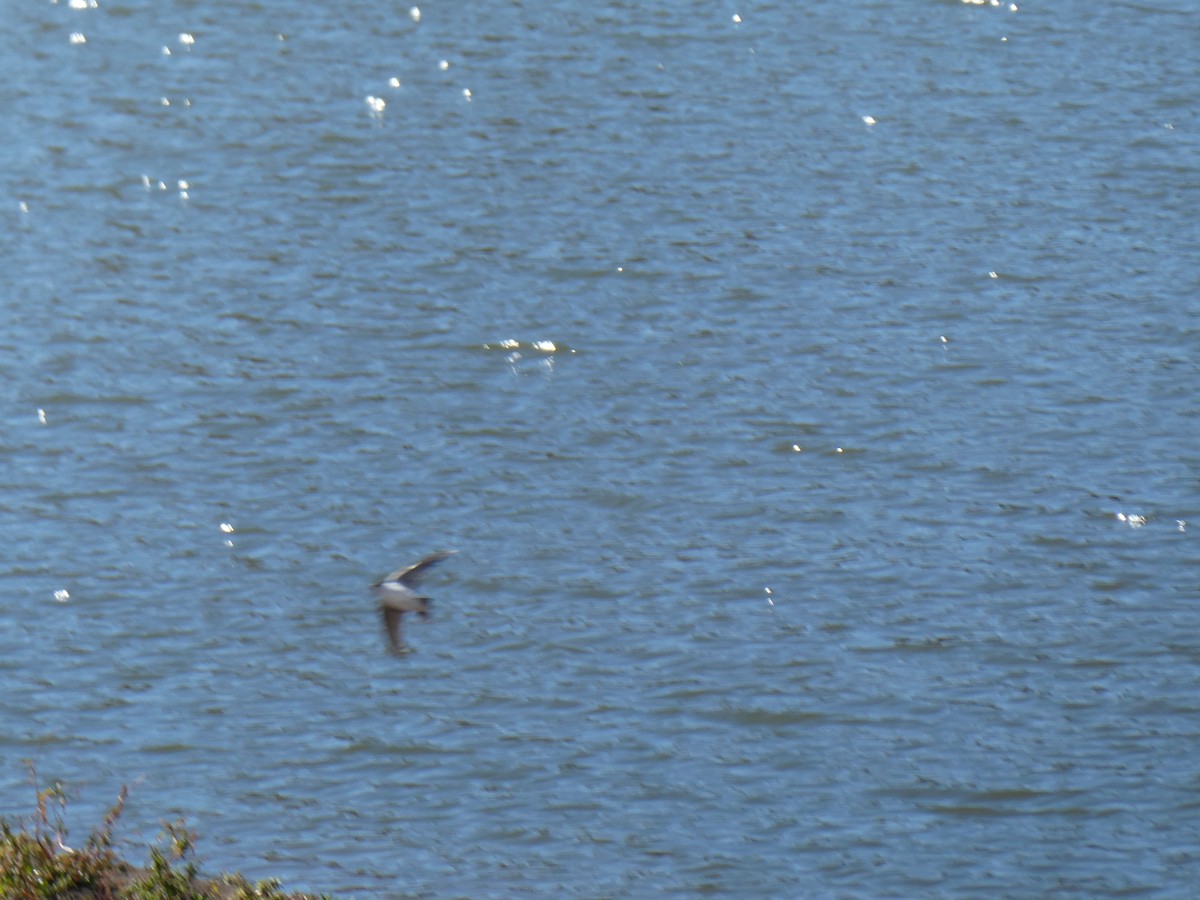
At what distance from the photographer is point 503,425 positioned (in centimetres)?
1523

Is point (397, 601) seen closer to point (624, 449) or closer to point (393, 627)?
point (393, 627)

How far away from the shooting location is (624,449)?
14703 millimetres

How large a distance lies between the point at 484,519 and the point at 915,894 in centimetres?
495

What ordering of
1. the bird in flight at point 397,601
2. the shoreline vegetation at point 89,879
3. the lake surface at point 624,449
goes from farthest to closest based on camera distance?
the lake surface at point 624,449 → the bird in flight at point 397,601 → the shoreline vegetation at point 89,879

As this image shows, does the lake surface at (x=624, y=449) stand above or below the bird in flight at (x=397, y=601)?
below

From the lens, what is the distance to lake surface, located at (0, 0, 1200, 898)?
35.3 feet

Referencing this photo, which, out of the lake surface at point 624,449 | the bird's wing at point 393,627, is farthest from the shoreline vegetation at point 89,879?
the lake surface at point 624,449

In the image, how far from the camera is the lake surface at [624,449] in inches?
424

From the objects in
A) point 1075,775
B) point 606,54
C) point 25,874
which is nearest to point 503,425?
point 1075,775

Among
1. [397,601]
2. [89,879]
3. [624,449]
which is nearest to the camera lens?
[89,879]

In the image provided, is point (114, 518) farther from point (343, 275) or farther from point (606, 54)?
point (606, 54)

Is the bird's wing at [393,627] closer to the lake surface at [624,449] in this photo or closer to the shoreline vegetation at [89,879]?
the shoreline vegetation at [89,879]

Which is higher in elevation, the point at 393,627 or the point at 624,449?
the point at 393,627

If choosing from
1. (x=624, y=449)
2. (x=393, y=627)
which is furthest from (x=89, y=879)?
(x=624, y=449)
